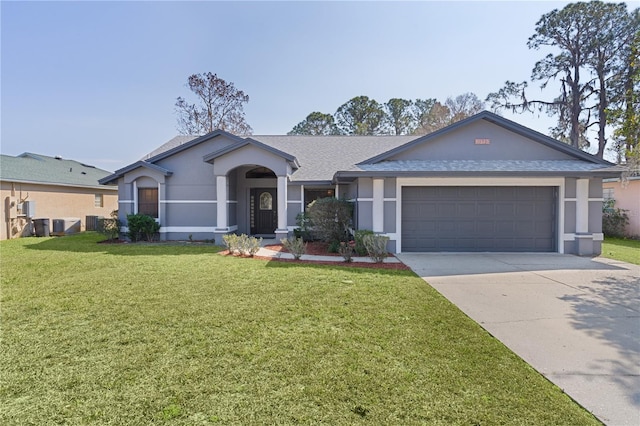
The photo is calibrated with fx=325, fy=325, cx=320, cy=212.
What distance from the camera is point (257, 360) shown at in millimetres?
3619

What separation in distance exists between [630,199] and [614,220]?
1258mm

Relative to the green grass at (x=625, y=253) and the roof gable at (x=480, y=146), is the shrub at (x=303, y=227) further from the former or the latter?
the green grass at (x=625, y=253)

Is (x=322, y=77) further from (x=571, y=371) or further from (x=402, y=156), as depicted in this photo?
(x=571, y=371)

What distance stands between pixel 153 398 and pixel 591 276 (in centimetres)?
952

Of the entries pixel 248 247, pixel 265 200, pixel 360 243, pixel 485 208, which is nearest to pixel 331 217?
pixel 360 243

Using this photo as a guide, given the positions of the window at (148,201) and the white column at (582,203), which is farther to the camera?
the window at (148,201)

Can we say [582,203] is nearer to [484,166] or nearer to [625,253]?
[625,253]

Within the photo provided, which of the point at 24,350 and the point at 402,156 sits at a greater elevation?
the point at 402,156

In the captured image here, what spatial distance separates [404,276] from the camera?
777 centimetres

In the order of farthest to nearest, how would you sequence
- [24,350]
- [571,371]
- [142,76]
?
[142,76] → [24,350] → [571,371]

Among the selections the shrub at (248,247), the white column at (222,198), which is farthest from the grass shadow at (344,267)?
the white column at (222,198)

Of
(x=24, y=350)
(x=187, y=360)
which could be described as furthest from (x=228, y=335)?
(x=24, y=350)

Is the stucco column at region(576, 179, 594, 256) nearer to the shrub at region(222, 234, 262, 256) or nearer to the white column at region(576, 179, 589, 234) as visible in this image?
the white column at region(576, 179, 589, 234)

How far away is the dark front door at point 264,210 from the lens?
1656cm
